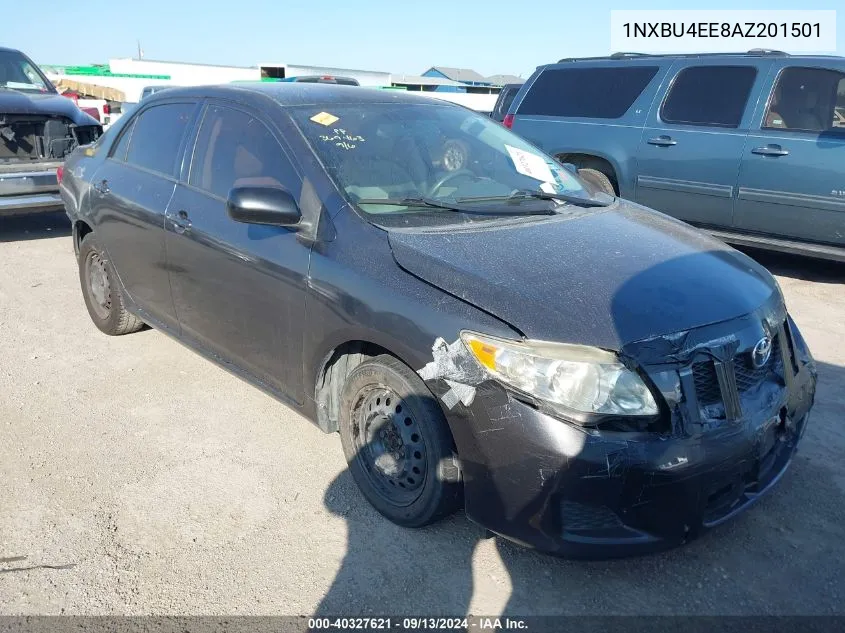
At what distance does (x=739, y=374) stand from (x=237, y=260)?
2212mm

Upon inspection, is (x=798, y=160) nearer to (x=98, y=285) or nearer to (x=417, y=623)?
(x=417, y=623)

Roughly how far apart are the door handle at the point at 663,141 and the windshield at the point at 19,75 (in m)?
7.56

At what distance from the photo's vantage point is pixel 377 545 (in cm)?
284

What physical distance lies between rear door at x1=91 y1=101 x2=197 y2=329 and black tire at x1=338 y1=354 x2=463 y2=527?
5.21 feet

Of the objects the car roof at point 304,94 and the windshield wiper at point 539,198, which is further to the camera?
the car roof at point 304,94

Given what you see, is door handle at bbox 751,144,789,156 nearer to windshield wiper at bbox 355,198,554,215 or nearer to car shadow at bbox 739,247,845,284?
car shadow at bbox 739,247,845,284

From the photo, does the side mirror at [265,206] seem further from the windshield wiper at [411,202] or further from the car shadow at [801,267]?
the car shadow at [801,267]

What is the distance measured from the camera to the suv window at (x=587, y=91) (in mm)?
7203

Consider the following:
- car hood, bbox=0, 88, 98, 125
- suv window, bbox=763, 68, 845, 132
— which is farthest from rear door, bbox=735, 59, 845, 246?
car hood, bbox=0, 88, 98, 125

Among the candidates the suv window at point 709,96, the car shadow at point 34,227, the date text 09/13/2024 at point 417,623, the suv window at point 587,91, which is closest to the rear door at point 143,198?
the date text 09/13/2024 at point 417,623

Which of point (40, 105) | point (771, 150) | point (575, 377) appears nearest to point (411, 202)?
point (575, 377)

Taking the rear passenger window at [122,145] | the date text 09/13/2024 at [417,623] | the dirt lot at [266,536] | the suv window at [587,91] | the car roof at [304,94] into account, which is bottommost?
the date text 09/13/2024 at [417,623]

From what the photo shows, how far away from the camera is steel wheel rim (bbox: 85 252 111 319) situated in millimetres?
4867

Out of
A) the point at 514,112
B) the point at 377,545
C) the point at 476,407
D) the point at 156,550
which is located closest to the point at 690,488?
the point at 476,407
